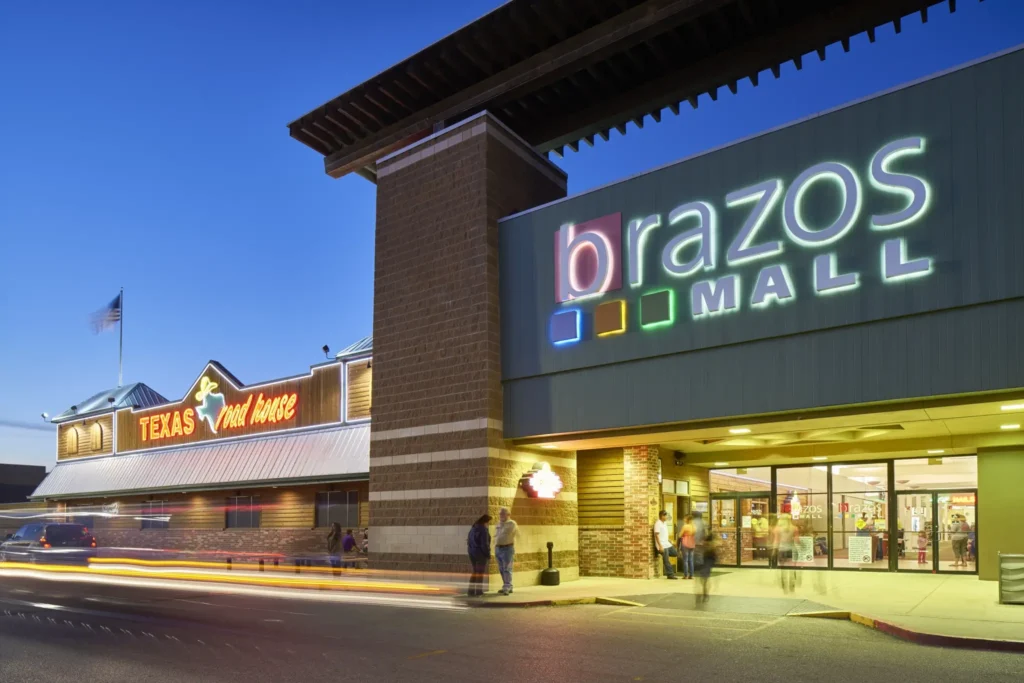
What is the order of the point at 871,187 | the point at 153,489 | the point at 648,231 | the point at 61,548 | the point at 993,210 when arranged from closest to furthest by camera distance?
1. the point at 993,210
2. the point at 871,187
3. the point at 648,231
4. the point at 61,548
5. the point at 153,489

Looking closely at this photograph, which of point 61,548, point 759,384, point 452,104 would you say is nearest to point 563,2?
point 452,104

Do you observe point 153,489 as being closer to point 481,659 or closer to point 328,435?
point 328,435

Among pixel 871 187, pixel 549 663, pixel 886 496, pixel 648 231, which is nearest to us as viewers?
pixel 549 663

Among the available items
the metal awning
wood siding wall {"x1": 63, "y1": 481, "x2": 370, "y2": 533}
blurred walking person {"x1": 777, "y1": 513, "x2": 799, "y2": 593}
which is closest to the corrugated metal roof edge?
the metal awning

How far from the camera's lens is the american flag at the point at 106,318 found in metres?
43.8

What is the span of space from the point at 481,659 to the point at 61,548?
2256 cm

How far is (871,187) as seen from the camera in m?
16.4

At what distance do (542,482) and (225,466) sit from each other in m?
16.5

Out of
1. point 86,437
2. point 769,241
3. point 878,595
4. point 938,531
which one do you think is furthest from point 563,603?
point 86,437

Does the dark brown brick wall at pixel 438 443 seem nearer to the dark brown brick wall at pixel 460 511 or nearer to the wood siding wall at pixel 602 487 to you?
the dark brown brick wall at pixel 460 511

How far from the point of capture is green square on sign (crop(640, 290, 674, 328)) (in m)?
19.0

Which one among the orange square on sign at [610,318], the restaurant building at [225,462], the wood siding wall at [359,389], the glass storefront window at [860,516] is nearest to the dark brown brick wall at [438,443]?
the orange square on sign at [610,318]

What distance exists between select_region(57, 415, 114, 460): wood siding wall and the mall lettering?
28496 mm

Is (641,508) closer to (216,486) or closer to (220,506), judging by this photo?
(216,486)
